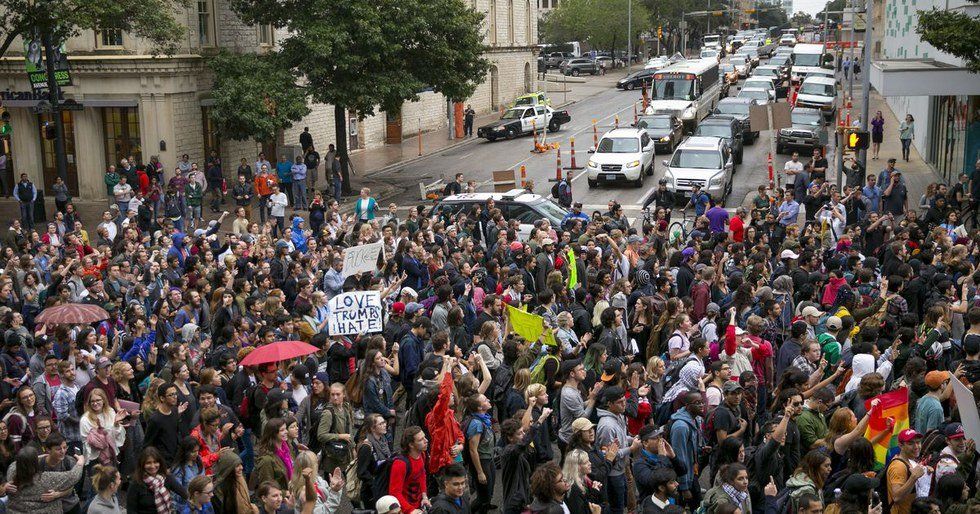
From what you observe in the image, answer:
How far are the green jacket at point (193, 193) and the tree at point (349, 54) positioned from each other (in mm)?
3342

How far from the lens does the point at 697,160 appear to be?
96.9ft

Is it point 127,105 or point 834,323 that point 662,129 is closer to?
point 127,105

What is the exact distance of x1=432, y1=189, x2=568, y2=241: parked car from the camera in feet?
72.2

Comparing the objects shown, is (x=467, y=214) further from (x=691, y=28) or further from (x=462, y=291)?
(x=691, y=28)

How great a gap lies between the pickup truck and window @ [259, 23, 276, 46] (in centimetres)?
1294

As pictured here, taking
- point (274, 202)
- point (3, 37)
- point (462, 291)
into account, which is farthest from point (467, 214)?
point (3, 37)

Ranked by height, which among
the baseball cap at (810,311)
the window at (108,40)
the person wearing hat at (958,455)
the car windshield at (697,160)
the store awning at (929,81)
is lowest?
the person wearing hat at (958,455)

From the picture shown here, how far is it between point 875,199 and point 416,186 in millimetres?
17409

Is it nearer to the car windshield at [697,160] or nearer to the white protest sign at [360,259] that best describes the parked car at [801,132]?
the car windshield at [697,160]

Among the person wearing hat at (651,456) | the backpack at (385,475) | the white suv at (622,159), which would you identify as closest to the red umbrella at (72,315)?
the backpack at (385,475)

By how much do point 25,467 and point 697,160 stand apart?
23318 millimetres

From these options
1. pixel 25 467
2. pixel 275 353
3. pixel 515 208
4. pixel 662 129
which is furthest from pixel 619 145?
pixel 25 467

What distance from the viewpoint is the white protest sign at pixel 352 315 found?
1258cm

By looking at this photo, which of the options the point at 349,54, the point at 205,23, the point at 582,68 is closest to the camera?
the point at 349,54
